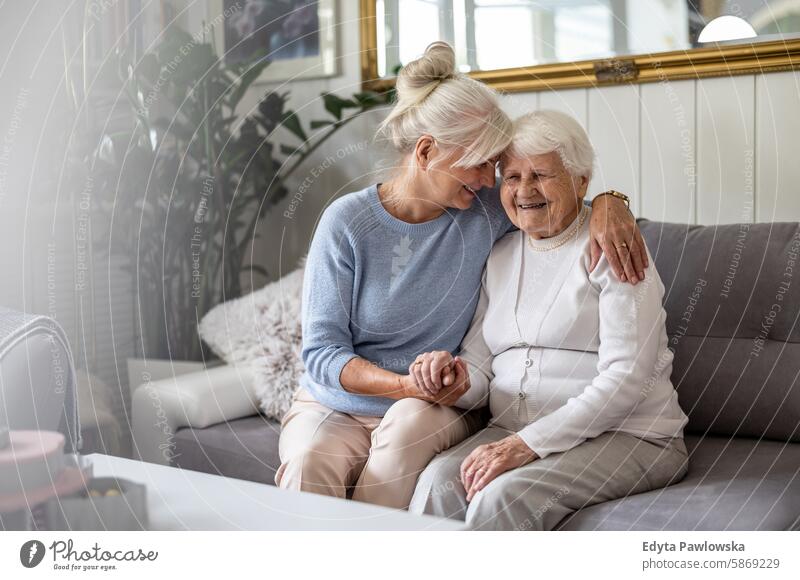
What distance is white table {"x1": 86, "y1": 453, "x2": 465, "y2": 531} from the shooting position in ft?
3.19

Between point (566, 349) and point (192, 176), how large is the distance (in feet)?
3.38

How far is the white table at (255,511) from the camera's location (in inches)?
38.3

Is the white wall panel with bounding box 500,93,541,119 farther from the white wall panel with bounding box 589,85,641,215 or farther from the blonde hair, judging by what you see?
the blonde hair

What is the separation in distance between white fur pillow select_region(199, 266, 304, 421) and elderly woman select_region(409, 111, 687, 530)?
428 millimetres

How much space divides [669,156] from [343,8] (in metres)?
0.76

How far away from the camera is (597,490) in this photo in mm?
1055

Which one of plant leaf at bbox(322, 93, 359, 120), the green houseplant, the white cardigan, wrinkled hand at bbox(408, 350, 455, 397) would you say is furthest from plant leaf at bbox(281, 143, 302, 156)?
wrinkled hand at bbox(408, 350, 455, 397)

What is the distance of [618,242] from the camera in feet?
3.60

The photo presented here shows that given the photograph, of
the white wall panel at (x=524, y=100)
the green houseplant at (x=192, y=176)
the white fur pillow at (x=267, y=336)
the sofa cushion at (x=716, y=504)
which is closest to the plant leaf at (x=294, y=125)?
the green houseplant at (x=192, y=176)

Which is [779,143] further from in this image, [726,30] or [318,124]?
[318,124]

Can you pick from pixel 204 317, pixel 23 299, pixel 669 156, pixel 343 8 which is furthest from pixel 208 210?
A: pixel 669 156

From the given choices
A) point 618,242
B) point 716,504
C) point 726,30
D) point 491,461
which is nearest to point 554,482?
point 491,461

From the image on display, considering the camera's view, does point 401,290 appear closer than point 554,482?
No

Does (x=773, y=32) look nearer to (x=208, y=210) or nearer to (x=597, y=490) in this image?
(x=597, y=490)
